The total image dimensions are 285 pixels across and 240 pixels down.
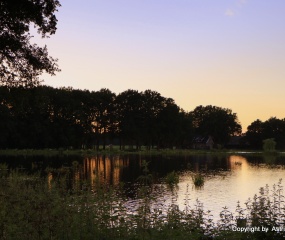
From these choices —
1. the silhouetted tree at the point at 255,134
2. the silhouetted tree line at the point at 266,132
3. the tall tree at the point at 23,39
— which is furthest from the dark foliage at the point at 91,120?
the tall tree at the point at 23,39

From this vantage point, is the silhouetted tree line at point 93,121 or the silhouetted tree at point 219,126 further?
the silhouetted tree at point 219,126

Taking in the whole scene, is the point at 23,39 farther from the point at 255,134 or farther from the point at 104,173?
the point at 255,134

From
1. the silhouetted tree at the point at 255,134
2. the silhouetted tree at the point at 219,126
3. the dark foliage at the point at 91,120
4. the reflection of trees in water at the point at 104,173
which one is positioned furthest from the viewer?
the silhouetted tree at the point at 219,126

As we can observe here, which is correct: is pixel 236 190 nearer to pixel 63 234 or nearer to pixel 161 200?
pixel 161 200

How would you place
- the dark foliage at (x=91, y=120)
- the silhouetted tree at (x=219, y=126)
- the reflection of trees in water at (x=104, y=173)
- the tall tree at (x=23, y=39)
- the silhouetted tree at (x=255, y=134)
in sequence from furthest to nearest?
the silhouetted tree at (x=219, y=126), the silhouetted tree at (x=255, y=134), the dark foliage at (x=91, y=120), the reflection of trees in water at (x=104, y=173), the tall tree at (x=23, y=39)

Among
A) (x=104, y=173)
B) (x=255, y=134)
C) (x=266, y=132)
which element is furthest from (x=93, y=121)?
(x=104, y=173)

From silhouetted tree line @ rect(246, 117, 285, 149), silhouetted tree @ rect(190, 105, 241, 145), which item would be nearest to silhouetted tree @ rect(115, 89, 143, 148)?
silhouetted tree @ rect(190, 105, 241, 145)

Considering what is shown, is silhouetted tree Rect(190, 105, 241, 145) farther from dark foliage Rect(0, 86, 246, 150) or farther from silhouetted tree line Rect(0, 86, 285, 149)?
dark foliage Rect(0, 86, 246, 150)

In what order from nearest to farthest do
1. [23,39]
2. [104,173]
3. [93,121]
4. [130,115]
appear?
[23,39], [104,173], [93,121], [130,115]

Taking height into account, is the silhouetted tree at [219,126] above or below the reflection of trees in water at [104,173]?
above

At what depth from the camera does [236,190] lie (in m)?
31.8

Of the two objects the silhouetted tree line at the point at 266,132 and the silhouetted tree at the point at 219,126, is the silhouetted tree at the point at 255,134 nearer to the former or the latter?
the silhouetted tree line at the point at 266,132

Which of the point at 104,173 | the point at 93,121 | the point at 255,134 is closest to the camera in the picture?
the point at 104,173

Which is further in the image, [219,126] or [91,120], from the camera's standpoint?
[219,126]
